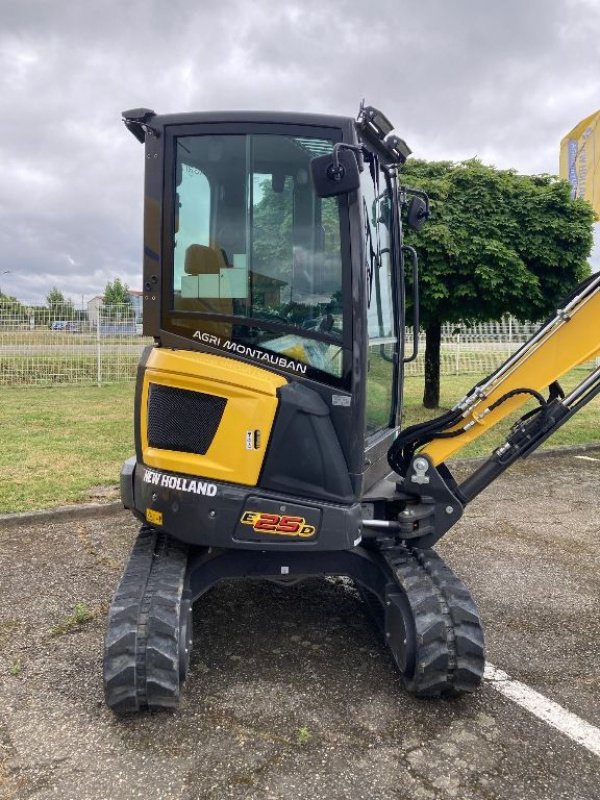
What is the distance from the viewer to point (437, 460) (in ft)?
12.0

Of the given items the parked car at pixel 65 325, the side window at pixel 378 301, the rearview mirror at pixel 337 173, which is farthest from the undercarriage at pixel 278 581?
the parked car at pixel 65 325

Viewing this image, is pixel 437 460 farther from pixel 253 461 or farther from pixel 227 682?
pixel 227 682

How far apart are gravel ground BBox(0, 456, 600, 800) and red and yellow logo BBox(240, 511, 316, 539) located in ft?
2.47

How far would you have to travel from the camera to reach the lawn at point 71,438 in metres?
6.61

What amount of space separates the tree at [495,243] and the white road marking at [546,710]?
743 centimetres

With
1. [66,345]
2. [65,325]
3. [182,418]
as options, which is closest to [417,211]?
[182,418]

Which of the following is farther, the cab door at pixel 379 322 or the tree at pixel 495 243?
the tree at pixel 495 243

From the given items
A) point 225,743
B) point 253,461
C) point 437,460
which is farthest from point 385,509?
point 225,743

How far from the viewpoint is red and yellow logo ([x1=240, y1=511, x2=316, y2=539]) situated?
3.12 meters

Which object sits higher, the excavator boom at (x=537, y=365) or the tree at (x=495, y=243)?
the tree at (x=495, y=243)

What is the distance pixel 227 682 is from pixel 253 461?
1090 millimetres

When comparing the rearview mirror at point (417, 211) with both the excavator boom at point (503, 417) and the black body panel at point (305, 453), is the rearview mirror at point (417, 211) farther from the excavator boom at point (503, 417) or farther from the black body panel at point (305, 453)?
the black body panel at point (305, 453)

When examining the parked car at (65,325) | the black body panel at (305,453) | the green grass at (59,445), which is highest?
the parked car at (65,325)

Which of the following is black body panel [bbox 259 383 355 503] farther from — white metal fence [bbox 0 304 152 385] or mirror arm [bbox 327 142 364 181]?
white metal fence [bbox 0 304 152 385]
